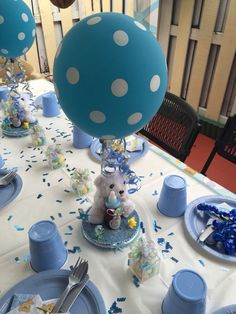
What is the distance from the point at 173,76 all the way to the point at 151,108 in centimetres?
223

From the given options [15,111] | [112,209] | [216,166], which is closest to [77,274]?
[112,209]

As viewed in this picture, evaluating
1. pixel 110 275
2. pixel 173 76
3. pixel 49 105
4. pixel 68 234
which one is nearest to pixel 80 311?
pixel 110 275

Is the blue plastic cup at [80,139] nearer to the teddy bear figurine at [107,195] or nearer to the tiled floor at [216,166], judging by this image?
the teddy bear figurine at [107,195]

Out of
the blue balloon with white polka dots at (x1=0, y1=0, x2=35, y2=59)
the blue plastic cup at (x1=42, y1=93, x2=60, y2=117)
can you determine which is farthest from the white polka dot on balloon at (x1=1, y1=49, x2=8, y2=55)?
the blue plastic cup at (x1=42, y1=93, x2=60, y2=117)

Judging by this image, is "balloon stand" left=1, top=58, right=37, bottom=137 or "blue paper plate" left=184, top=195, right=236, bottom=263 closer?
"blue paper plate" left=184, top=195, right=236, bottom=263

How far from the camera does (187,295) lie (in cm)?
51

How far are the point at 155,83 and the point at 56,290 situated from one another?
0.49 metres

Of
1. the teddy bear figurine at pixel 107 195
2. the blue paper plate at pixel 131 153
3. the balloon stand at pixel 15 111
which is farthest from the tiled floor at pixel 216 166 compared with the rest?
the teddy bear figurine at pixel 107 195

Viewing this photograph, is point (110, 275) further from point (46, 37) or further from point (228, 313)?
point (46, 37)

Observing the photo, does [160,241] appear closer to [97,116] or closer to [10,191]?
[97,116]

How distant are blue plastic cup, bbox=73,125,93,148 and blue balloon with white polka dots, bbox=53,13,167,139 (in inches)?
20.2

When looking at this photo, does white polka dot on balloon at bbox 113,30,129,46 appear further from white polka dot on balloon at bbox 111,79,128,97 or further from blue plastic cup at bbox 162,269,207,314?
blue plastic cup at bbox 162,269,207,314

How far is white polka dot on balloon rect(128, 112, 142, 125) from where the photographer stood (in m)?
0.55

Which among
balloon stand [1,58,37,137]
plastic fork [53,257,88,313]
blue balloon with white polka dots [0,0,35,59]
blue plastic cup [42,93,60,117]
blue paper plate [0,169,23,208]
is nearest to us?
plastic fork [53,257,88,313]
